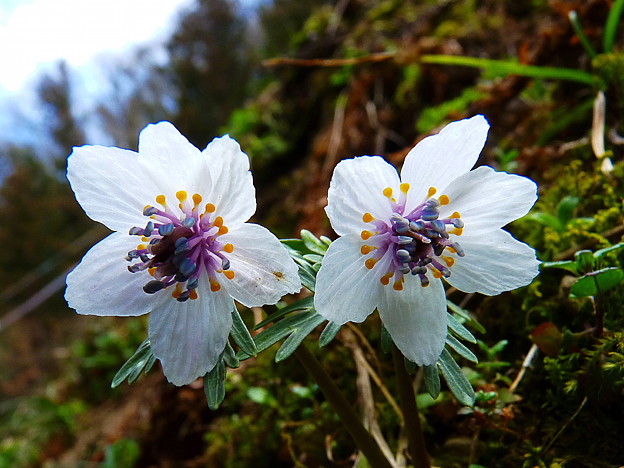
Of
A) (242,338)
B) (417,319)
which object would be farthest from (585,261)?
(242,338)

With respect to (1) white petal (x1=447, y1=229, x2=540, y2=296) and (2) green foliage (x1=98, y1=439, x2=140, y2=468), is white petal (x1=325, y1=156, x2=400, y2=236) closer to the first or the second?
(1) white petal (x1=447, y1=229, x2=540, y2=296)

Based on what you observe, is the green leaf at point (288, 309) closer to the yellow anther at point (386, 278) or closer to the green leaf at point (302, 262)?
the green leaf at point (302, 262)

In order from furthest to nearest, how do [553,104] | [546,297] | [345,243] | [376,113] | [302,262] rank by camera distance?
[376,113]
[553,104]
[546,297]
[302,262]
[345,243]

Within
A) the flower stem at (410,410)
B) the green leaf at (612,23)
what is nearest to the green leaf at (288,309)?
the flower stem at (410,410)

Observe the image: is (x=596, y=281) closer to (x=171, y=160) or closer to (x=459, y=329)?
(x=459, y=329)

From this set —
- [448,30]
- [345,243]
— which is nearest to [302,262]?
[345,243]

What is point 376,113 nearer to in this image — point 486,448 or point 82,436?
point 486,448
